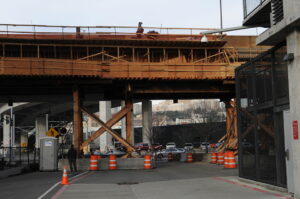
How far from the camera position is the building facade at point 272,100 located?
420 inches

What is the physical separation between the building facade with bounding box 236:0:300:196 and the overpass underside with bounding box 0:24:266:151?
11800mm

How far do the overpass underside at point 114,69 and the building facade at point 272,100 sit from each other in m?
11.8

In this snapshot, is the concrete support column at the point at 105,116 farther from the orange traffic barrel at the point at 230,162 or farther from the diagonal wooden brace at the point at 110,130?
the orange traffic barrel at the point at 230,162

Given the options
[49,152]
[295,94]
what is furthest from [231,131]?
[295,94]

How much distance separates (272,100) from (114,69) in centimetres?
1526

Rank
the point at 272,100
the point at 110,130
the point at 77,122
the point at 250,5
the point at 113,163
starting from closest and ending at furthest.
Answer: the point at 272,100
the point at 250,5
the point at 113,163
the point at 77,122
the point at 110,130

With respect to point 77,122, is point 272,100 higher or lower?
higher

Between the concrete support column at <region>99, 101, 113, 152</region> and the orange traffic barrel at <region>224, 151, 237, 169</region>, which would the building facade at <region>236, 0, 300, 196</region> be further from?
the concrete support column at <region>99, 101, 113, 152</region>

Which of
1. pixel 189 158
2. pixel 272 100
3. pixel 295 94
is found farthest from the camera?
pixel 189 158

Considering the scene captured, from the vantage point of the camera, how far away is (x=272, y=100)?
1239 cm

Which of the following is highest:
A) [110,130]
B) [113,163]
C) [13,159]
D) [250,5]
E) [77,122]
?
[250,5]

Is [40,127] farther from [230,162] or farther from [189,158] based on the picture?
[230,162]

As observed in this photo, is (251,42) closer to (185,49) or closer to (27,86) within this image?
(185,49)

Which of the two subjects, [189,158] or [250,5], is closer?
[250,5]
